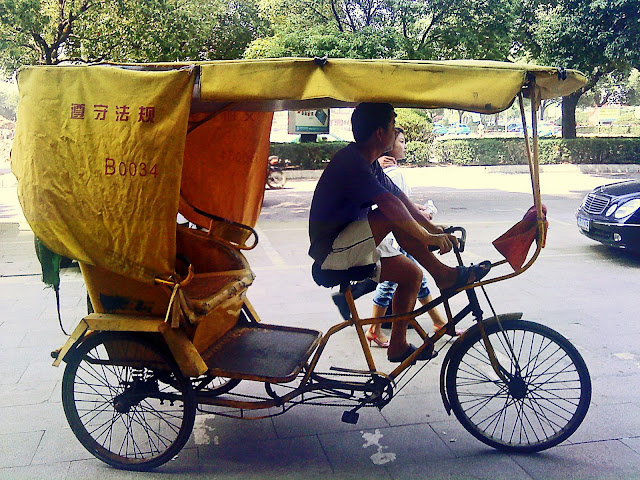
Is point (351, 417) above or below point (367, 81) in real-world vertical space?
below

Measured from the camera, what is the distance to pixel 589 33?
58.1 ft

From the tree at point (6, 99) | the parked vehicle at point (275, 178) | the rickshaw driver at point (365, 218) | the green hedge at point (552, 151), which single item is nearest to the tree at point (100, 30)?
the parked vehicle at point (275, 178)

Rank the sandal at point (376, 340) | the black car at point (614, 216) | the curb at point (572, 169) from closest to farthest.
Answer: the sandal at point (376, 340) → the black car at point (614, 216) → the curb at point (572, 169)

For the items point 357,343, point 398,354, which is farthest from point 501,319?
point 357,343

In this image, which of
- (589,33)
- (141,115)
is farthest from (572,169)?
(141,115)

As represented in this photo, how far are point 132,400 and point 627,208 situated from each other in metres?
6.40

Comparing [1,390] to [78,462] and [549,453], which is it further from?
[549,453]

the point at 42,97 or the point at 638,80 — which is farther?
the point at 638,80

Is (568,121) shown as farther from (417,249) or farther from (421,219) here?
(417,249)

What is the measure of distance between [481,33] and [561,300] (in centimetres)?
1350

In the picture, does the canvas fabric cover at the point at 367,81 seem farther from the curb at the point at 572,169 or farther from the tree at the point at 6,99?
the tree at the point at 6,99

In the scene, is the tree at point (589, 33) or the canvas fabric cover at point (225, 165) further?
the tree at point (589, 33)

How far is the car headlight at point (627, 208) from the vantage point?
7.45 metres

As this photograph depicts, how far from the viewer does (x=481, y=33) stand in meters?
17.7
